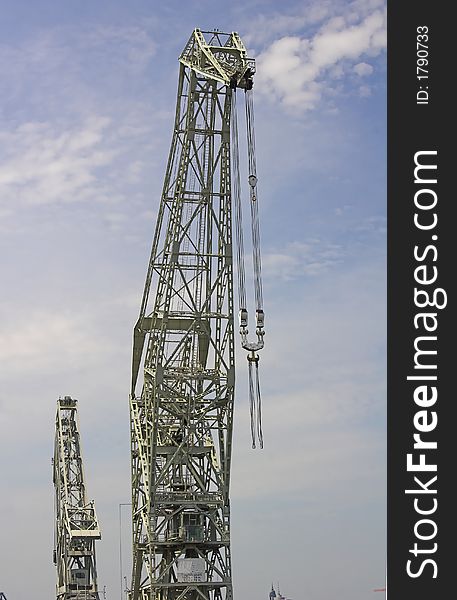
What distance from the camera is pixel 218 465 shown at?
251 feet

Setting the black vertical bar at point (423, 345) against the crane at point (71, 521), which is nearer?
the black vertical bar at point (423, 345)

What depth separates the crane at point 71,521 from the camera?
99312 mm

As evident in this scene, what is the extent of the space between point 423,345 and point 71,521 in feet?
238

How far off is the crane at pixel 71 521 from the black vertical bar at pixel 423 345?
223 ft

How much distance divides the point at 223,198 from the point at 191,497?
765 inches

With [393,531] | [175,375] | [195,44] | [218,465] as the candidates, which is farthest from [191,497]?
[393,531]

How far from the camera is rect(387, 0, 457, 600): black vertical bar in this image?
3328 cm

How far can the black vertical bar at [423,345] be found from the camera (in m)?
33.3

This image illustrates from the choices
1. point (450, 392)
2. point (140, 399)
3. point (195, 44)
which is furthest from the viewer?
point (140, 399)

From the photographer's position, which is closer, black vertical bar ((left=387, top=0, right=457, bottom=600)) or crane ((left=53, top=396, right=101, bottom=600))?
black vertical bar ((left=387, top=0, right=457, bottom=600))

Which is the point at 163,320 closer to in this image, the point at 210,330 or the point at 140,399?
the point at 210,330

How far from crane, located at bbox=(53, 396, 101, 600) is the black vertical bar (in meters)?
68.0

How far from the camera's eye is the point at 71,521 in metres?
101

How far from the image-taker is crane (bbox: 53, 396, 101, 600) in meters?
99.3
